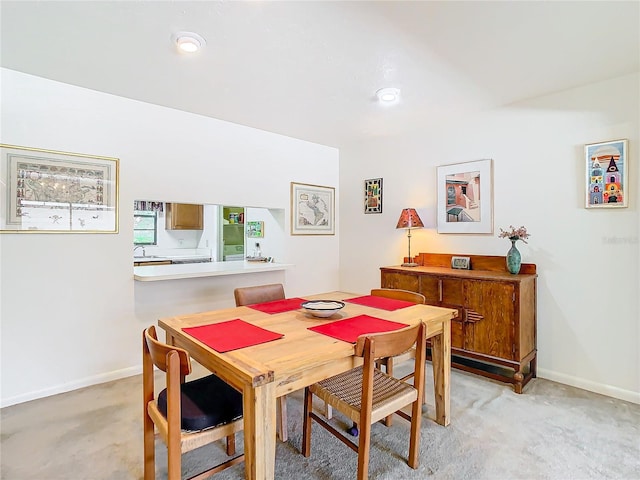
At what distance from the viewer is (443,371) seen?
211 cm

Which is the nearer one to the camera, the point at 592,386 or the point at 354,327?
the point at 354,327

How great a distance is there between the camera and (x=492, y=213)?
3.17 m

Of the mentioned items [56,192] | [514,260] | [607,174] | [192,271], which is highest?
[607,174]

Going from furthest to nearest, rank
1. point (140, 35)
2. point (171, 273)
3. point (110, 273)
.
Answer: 1. point (171, 273)
2. point (110, 273)
3. point (140, 35)

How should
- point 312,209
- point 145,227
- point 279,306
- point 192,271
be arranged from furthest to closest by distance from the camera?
point 145,227 < point 312,209 < point 192,271 < point 279,306

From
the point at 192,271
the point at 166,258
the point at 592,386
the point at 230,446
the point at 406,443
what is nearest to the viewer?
the point at 230,446

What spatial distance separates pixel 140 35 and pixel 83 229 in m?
1.54

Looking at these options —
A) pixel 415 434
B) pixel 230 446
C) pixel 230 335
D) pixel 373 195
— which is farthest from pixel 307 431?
pixel 373 195

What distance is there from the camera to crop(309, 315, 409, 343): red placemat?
A: 1662 mm

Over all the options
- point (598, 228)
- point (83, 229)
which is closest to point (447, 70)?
point (598, 228)

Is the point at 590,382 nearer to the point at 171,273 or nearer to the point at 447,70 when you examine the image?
the point at 447,70

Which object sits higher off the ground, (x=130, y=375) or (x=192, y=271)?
(x=192, y=271)

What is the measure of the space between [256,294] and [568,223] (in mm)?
2507

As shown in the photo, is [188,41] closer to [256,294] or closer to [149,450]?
[256,294]
